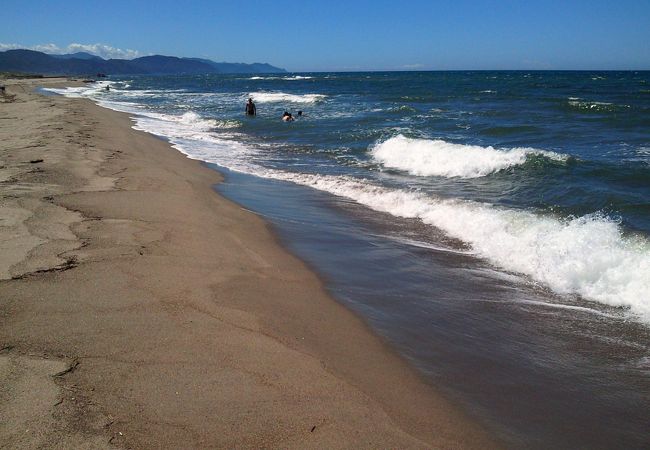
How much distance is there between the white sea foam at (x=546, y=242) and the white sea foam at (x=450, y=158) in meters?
2.92

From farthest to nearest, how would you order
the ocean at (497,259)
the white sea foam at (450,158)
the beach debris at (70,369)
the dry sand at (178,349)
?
the white sea foam at (450,158) → the ocean at (497,259) → the beach debris at (70,369) → the dry sand at (178,349)

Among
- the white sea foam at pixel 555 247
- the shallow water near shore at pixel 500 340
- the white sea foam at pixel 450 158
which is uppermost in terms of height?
the white sea foam at pixel 450 158

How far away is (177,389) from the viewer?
9.80 feet

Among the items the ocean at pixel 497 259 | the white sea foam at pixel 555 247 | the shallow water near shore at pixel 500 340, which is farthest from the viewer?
the white sea foam at pixel 555 247

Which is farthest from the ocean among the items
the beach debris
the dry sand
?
the beach debris

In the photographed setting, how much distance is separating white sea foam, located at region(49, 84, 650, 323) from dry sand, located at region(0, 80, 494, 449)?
274cm

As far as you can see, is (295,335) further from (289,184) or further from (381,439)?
(289,184)

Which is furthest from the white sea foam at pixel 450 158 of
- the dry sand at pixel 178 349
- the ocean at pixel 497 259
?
the dry sand at pixel 178 349

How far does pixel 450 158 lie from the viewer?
13141mm

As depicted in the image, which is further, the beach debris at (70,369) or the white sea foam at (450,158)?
the white sea foam at (450,158)

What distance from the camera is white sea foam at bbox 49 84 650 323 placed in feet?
17.6

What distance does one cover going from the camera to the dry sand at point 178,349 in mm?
2691

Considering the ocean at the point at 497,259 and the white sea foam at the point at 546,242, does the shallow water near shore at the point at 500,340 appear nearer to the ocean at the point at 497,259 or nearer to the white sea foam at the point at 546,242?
the ocean at the point at 497,259

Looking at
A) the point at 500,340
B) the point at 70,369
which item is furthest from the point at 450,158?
the point at 70,369
